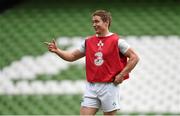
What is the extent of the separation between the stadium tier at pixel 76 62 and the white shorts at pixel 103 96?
4.27m

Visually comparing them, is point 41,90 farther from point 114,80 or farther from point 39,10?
point 114,80

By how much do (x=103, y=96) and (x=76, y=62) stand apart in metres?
5.16

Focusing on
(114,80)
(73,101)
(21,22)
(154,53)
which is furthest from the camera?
(21,22)

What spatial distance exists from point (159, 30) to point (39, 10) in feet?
7.93

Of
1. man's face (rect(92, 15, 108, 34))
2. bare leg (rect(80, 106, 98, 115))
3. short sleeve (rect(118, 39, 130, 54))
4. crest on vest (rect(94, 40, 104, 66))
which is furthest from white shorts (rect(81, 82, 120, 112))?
man's face (rect(92, 15, 108, 34))

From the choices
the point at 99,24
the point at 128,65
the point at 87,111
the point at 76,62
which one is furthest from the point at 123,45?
the point at 76,62

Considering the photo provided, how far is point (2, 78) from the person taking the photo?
10656 millimetres

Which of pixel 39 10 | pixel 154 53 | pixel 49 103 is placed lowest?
pixel 49 103

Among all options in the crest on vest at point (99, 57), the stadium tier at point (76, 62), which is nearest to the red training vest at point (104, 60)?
the crest on vest at point (99, 57)

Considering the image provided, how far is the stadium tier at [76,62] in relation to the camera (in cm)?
1019

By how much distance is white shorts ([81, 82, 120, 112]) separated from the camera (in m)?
5.64

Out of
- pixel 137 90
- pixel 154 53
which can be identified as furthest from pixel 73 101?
pixel 154 53

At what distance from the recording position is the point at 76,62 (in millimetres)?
10781

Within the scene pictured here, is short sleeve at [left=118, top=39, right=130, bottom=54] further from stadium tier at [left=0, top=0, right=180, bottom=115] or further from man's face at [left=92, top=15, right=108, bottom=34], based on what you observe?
stadium tier at [left=0, top=0, right=180, bottom=115]
